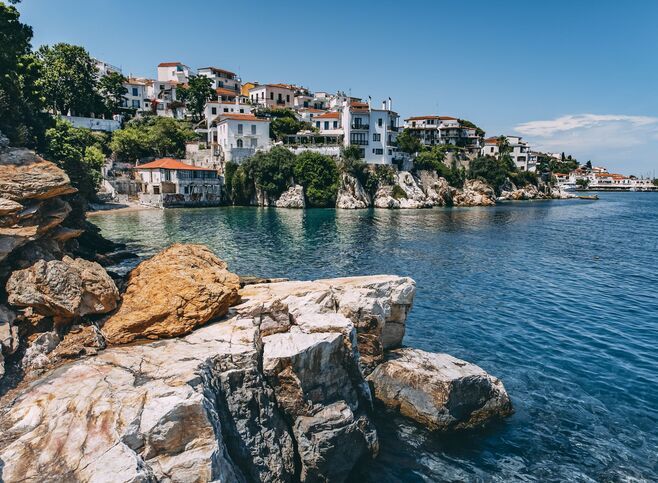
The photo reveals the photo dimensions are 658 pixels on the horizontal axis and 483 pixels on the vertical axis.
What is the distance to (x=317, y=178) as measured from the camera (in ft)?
286

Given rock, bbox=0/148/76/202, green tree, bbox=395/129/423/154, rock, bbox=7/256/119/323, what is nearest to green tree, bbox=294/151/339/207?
green tree, bbox=395/129/423/154

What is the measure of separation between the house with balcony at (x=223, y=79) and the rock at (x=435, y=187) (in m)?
75.1

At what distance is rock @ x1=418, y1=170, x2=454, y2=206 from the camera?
339 ft

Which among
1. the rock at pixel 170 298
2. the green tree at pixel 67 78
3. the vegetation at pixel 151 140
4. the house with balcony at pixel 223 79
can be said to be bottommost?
the rock at pixel 170 298

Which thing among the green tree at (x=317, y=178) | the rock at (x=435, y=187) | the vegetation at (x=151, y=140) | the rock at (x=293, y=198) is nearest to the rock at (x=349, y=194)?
the green tree at (x=317, y=178)

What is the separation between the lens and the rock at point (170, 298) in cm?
1266

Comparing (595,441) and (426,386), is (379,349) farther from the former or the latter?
(595,441)

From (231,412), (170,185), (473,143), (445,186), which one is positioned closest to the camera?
(231,412)

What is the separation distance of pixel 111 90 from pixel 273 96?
4632 centimetres

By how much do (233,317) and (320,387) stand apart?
3.97m

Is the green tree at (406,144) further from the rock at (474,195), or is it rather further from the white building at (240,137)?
the white building at (240,137)

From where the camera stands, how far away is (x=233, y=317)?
14094mm

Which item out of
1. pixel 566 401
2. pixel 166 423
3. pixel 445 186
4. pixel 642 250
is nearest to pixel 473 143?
pixel 445 186

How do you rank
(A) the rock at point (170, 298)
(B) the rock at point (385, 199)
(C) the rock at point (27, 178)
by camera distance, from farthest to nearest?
(B) the rock at point (385, 199) → (C) the rock at point (27, 178) → (A) the rock at point (170, 298)
